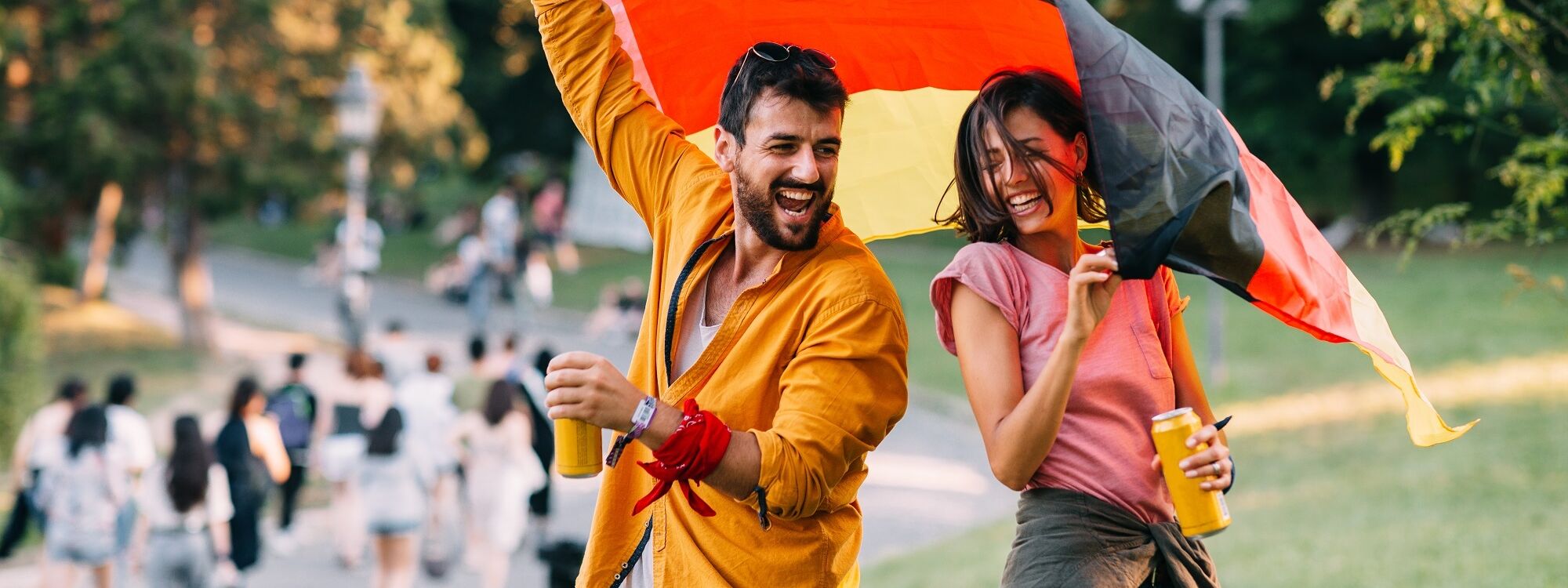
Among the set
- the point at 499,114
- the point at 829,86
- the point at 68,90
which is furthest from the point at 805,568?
the point at 499,114

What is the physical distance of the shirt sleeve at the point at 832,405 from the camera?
2.83m

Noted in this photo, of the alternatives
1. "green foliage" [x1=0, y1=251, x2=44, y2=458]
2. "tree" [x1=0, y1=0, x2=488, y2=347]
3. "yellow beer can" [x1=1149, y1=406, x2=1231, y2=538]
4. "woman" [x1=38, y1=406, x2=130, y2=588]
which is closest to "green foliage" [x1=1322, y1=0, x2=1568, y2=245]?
"yellow beer can" [x1=1149, y1=406, x2=1231, y2=538]

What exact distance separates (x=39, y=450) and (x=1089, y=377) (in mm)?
9323

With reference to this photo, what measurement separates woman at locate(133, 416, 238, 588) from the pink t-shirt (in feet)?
24.5

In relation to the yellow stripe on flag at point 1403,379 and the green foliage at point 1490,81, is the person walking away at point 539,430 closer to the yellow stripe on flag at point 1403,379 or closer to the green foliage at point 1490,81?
the green foliage at point 1490,81

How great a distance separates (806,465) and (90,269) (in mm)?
27725

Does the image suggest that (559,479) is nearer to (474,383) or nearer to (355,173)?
(355,173)

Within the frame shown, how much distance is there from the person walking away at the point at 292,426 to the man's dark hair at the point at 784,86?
10.3 m

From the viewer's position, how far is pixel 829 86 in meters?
3.11

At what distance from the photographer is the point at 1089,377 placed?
9.79 ft

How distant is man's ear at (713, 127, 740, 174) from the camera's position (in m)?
3.15

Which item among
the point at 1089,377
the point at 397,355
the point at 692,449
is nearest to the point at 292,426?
the point at 397,355

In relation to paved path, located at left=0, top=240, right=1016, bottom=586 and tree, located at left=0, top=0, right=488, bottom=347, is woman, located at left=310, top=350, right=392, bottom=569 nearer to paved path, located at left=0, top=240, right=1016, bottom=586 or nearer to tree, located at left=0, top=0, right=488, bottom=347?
paved path, located at left=0, top=240, right=1016, bottom=586

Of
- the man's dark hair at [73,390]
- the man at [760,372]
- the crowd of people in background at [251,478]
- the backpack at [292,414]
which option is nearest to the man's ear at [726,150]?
the man at [760,372]
